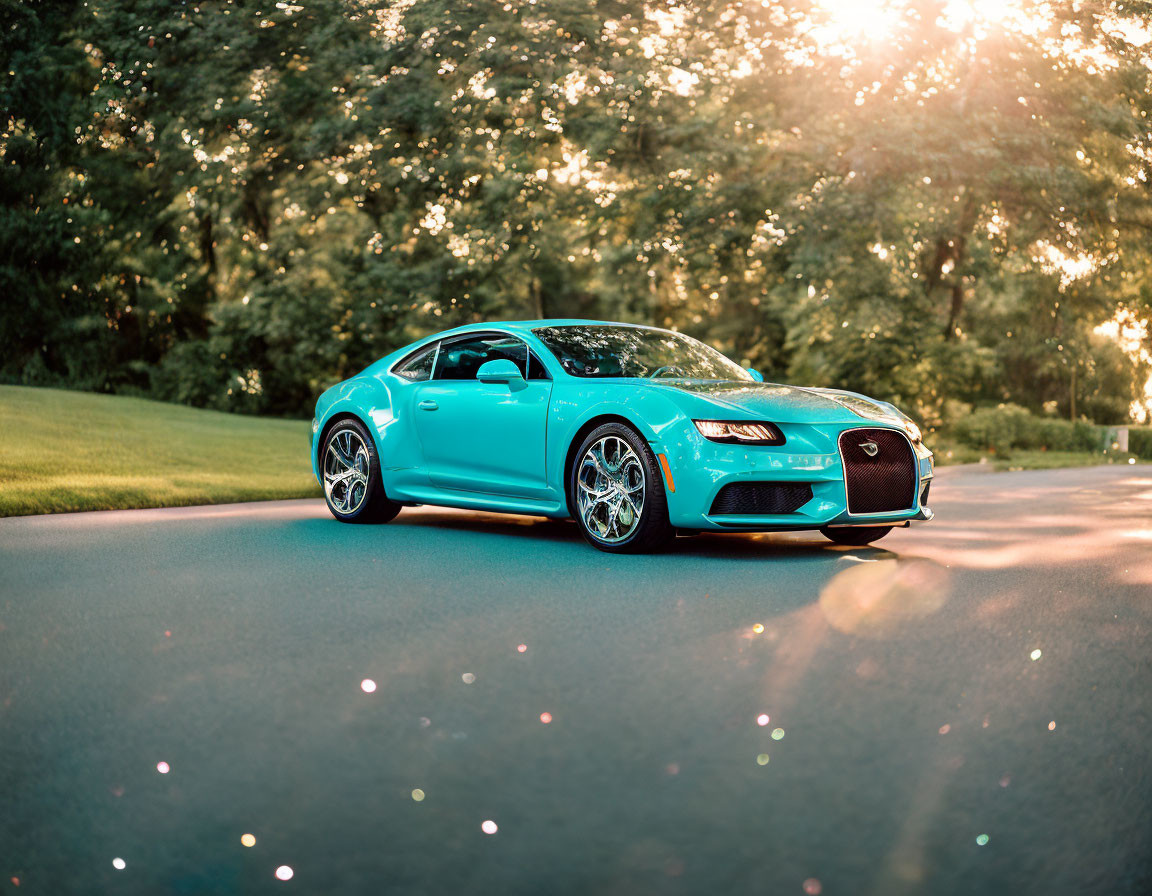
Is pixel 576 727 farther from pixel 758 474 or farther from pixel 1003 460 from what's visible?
pixel 1003 460

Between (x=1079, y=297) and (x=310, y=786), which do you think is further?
(x=1079, y=297)

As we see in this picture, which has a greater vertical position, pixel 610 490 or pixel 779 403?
pixel 779 403

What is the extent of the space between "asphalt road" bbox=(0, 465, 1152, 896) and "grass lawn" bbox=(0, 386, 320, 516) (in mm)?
4959

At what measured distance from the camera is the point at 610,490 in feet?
30.0

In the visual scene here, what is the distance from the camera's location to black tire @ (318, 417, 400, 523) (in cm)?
1112

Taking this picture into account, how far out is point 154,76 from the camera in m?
27.4

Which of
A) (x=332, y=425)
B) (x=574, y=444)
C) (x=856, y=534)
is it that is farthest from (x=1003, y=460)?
(x=574, y=444)

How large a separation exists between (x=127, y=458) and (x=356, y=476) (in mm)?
7347

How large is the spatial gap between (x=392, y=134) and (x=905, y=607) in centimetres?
2233

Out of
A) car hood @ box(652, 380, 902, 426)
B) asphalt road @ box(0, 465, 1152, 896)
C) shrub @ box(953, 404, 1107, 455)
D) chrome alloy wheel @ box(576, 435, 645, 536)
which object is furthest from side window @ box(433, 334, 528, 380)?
shrub @ box(953, 404, 1107, 455)

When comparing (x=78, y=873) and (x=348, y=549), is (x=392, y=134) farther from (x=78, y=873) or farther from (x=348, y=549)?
(x=78, y=873)

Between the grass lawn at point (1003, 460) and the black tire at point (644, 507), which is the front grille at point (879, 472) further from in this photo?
the grass lawn at point (1003, 460)

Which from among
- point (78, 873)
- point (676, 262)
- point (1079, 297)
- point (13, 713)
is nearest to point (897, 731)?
point (78, 873)

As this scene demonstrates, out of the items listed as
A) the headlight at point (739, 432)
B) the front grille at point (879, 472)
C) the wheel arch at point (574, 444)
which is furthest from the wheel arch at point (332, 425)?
the front grille at point (879, 472)
